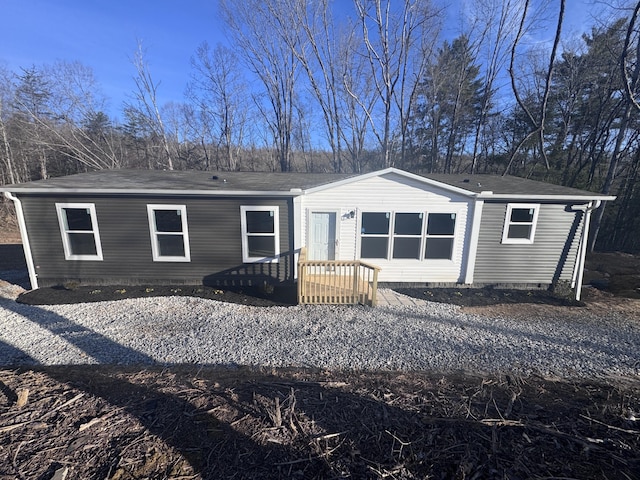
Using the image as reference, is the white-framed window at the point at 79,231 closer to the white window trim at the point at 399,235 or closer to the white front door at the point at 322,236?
the white front door at the point at 322,236

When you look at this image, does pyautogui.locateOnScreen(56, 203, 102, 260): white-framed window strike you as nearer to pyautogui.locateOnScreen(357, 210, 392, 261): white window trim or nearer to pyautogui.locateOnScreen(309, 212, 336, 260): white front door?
pyautogui.locateOnScreen(309, 212, 336, 260): white front door

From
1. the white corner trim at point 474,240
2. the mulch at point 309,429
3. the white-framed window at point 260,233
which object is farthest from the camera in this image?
the white corner trim at point 474,240

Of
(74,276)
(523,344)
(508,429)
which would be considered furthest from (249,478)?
(74,276)

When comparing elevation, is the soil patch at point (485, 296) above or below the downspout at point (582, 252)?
below

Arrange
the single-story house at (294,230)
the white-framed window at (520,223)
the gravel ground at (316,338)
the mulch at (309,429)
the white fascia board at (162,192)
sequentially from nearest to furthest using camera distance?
the mulch at (309,429) < the gravel ground at (316,338) < the white fascia board at (162,192) < the single-story house at (294,230) < the white-framed window at (520,223)

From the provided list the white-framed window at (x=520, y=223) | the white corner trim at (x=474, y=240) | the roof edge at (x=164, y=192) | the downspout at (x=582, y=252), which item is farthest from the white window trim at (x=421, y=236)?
the downspout at (x=582, y=252)

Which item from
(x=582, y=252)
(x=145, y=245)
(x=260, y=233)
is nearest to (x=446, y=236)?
(x=582, y=252)

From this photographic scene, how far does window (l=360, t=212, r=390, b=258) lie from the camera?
26.1ft

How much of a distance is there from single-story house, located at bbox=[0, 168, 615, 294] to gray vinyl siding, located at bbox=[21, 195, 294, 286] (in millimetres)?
29

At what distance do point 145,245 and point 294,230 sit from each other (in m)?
4.33

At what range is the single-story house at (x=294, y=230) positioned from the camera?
744 centimetres

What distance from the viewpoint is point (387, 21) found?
16.6m

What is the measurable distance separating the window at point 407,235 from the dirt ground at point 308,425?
A: 4561 millimetres

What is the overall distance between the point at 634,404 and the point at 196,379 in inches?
208
